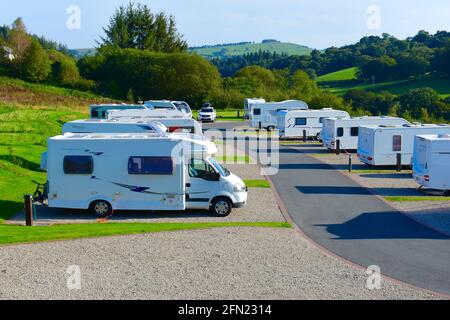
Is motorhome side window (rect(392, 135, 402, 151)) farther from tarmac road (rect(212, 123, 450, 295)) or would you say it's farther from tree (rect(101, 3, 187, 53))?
tree (rect(101, 3, 187, 53))

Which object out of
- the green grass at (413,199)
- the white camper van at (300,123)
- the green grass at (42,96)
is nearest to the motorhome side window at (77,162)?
the green grass at (413,199)

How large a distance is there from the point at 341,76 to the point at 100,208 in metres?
93.0

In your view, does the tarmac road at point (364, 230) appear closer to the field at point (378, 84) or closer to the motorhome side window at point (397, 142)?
the motorhome side window at point (397, 142)

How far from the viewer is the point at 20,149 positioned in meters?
27.1

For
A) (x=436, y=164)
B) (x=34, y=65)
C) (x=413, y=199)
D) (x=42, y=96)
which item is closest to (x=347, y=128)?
(x=436, y=164)

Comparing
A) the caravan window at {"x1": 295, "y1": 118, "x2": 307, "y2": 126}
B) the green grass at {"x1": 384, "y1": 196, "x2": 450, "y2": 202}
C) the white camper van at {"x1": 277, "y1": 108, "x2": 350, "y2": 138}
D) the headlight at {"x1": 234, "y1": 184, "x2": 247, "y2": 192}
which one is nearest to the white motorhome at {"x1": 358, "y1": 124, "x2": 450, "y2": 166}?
the green grass at {"x1": 384, "y1": 196, "x2": 450, "y2": 202}

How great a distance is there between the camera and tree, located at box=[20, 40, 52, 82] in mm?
68750

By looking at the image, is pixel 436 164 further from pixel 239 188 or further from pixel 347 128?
pixel 347 128

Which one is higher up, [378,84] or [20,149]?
[378,84]

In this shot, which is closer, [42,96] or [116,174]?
[116,174]

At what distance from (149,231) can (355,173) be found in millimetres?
13499

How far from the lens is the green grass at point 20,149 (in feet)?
64.7

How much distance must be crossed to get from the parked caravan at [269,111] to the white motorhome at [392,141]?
21.4 meters

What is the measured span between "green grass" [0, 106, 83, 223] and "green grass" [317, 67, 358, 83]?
220ft
